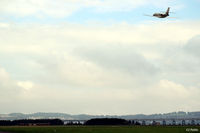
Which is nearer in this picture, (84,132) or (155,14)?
(155,14)

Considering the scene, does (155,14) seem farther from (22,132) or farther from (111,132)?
(22,132)

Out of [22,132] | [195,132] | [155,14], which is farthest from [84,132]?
[155,14]

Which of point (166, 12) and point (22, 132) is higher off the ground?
point (166, 12)

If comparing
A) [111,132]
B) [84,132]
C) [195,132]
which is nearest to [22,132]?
[84,132]

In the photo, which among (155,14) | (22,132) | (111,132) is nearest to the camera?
(155,14)

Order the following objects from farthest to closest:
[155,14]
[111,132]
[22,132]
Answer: [22,132], [111,132], [155,14]

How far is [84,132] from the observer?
126 metres

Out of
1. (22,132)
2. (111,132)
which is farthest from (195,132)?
(22,132)

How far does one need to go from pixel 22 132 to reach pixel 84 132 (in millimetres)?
26592

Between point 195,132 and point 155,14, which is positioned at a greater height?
point 155,14

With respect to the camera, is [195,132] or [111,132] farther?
[111,132]

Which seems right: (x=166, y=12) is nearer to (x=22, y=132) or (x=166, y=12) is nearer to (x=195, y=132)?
(x=195, y=132)

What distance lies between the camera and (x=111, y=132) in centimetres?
12125

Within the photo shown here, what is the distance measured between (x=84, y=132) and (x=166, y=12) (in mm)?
46416
